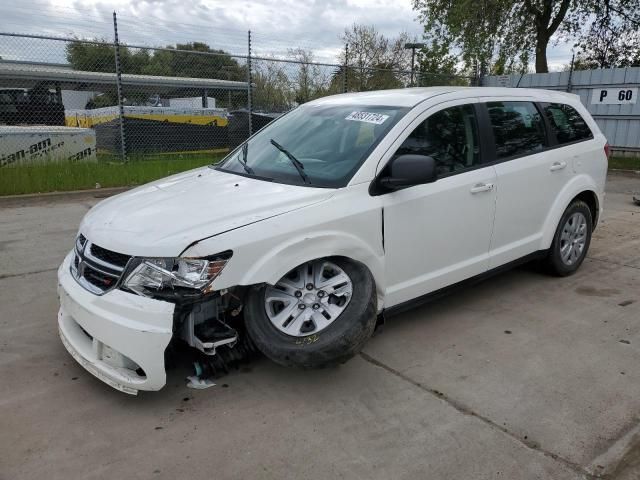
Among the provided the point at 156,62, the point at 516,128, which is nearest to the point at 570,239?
the point at 516,128

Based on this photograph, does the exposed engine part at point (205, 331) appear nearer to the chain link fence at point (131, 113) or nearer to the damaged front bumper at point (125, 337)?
the damaged front bumper at point (125, 337)

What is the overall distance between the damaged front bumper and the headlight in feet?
0.23

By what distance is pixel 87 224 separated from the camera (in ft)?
10.8

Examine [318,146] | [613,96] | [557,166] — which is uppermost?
[613,96]

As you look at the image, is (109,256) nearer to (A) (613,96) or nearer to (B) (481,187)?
(B) (481,187)

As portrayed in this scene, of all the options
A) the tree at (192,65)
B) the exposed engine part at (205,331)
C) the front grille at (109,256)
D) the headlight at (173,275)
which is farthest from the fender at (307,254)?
the tree at (192,65)

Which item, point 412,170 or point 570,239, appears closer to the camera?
point 412,170

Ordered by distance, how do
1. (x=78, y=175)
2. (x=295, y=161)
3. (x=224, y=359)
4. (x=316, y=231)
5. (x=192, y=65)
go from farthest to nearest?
(x=192, y=65)
(x=78, y=175)
(x=295, y=161)
(x=224, y=359)
(x=316, y=231)

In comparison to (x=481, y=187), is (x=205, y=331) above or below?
below

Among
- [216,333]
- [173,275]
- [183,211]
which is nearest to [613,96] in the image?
[183,211]

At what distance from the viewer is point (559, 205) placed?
466 cm

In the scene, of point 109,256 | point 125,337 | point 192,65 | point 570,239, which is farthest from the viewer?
point 192,65

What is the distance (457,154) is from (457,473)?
225 cm

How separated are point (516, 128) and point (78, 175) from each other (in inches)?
299
